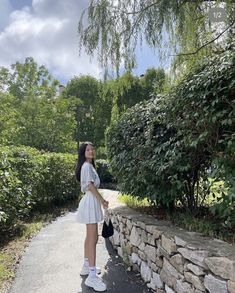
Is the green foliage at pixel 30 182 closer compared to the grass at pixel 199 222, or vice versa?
the grass at pixel 199 222

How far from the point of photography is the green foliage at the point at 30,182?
604 cm

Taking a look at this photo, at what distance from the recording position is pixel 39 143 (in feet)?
61.0

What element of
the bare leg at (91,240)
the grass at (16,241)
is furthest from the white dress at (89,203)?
the grass at (16,241)

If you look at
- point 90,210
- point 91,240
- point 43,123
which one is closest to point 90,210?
point 90,210

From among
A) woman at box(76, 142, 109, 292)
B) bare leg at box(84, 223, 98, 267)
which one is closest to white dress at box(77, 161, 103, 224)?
woman at box(76, 142, 109, 292)

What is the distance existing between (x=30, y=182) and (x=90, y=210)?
3909 millimetres

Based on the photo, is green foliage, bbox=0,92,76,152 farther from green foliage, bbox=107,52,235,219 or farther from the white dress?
the white dress

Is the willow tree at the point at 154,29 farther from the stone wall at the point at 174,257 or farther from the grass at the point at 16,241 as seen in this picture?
the grass at the point at 16,241

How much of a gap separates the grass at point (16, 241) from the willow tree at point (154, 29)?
332cm

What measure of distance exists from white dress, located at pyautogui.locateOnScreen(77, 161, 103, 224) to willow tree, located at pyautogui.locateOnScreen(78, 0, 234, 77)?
1897mm

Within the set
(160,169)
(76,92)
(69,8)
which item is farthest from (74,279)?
(76,92)

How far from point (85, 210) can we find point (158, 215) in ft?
3.57

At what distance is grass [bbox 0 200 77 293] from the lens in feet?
14.6

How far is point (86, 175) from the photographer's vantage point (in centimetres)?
433
